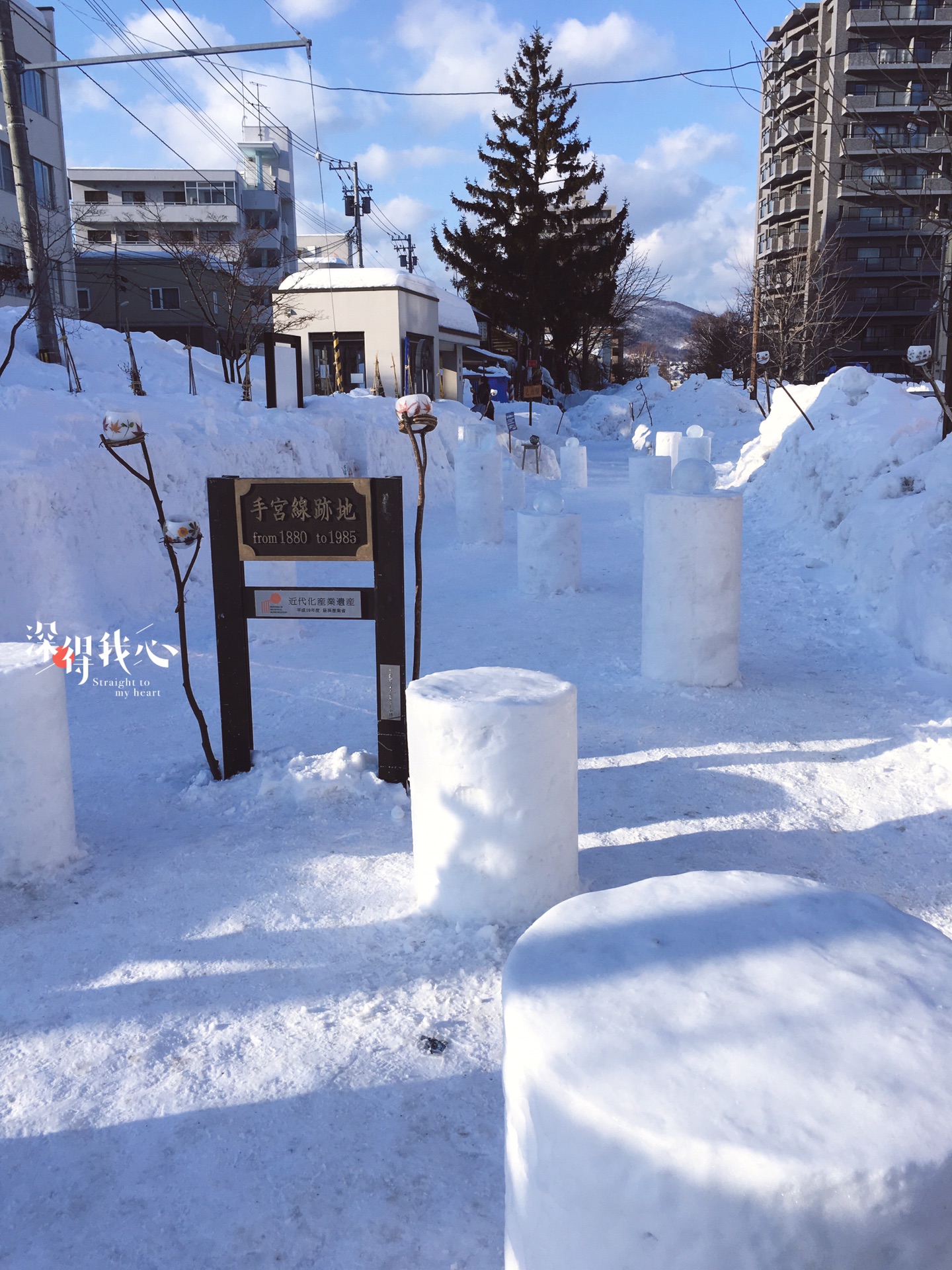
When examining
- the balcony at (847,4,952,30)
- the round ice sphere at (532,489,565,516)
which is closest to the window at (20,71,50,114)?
the round ice sphere at (532,489,565,516)

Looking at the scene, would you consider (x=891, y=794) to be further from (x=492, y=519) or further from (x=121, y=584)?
(x=492, y=519)

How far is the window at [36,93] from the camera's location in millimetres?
25281

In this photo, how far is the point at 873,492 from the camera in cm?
841

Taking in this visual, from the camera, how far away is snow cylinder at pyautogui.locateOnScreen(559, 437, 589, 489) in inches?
661

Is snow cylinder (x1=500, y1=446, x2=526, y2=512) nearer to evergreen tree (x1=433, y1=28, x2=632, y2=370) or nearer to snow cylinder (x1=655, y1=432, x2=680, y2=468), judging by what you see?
snow cylinder (x1=655, y1=432, x2=680, y2=468)

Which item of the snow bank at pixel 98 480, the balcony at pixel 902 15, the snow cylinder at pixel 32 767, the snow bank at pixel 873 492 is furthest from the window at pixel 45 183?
the balcony at pixel 902 15

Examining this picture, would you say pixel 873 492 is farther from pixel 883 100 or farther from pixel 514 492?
pixel 883 100

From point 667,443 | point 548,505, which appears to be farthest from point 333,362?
point 548,505

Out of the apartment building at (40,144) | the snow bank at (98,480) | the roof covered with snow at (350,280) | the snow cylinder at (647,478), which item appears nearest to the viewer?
the snow bank at (98,480)

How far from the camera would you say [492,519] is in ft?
36.6

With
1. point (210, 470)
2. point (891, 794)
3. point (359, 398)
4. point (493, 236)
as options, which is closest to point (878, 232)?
point (493, 236)

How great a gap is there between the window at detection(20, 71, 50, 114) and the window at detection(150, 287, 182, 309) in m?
11.3

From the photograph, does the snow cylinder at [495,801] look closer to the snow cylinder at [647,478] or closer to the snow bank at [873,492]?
the snow bank at [873,492]

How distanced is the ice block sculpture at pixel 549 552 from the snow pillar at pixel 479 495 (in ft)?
8.90
